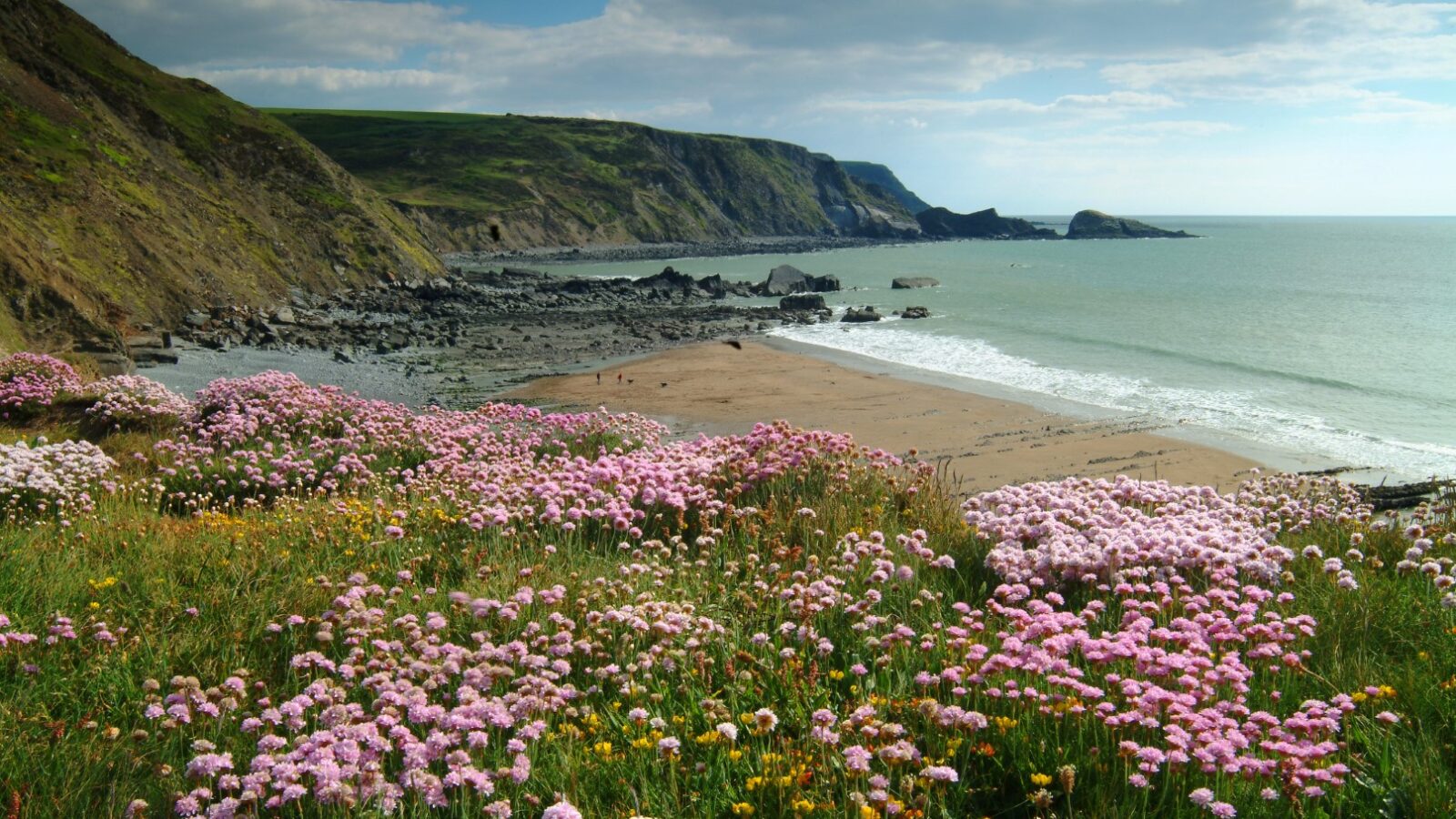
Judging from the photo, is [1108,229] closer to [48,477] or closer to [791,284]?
[791,284]

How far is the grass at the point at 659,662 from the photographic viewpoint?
12.9 feet

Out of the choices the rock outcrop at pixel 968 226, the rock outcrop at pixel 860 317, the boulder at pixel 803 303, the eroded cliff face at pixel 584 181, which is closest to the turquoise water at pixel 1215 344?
the rock outcrop at pixel 860 317

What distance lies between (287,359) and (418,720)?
84.0 ft

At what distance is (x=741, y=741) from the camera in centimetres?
440

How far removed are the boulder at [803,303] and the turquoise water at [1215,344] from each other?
476 cm

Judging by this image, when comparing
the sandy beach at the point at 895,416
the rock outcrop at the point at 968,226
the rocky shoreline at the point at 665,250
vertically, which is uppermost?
the rock outcrop at the point at 968,226

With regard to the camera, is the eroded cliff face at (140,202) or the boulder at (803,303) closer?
the eroded cliff face at (140,202)

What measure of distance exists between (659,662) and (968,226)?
163780 millimetres

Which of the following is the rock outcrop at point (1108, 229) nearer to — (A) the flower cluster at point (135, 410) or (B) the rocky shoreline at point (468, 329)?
(B) the rocky shoreline at point (468, 329)

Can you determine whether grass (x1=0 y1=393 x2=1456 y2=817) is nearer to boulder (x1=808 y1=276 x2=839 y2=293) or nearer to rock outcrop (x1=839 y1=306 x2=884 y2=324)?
rock outcrop (x1=839 y1=306 x2=884 y2=324)

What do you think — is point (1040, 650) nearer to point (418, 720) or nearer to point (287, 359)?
point (418, 720)

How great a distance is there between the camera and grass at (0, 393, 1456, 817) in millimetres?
3939

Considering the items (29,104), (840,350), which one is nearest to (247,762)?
(840,350)

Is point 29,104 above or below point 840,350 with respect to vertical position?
above
